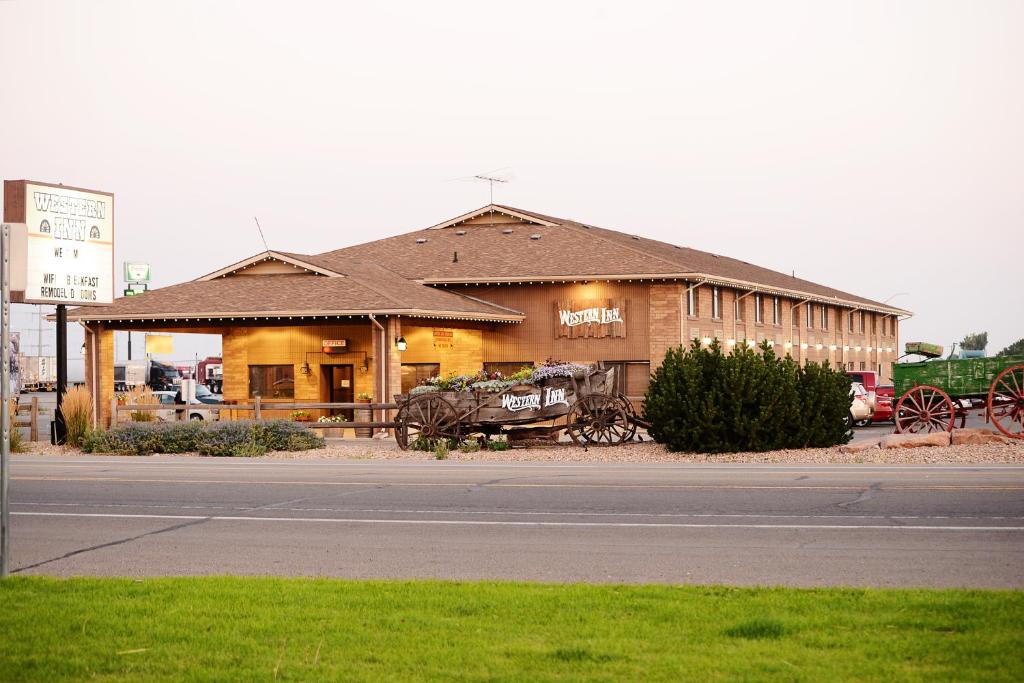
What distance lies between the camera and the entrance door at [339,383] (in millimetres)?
38312

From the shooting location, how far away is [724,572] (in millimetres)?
10195

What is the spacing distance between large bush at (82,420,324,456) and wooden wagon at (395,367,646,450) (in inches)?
137

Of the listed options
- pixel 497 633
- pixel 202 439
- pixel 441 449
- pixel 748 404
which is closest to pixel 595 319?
pixel 441 449

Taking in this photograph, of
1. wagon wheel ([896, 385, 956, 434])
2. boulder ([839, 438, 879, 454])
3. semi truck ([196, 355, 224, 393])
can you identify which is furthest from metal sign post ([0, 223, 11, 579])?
semi truck ([196, 355, 224, 393])

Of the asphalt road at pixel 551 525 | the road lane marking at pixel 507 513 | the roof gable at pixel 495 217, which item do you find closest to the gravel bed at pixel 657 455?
the asphalt road at pixel 551 525

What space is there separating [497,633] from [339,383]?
31.1 m

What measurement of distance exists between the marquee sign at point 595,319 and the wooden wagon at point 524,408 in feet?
37.1

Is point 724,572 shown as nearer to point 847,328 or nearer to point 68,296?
point 68,296

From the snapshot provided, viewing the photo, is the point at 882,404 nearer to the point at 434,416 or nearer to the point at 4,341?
the point at 434,416

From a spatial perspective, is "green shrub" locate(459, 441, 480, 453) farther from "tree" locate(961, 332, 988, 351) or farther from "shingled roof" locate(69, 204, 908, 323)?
"tree" locate(961, 332, 988, 351)

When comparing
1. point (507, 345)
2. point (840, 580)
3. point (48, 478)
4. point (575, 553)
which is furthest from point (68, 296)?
point (840, 580)

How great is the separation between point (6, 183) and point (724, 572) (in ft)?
82.2

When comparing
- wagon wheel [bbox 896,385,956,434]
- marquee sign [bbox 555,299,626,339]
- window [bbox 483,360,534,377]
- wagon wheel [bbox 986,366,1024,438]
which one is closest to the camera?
wagon wheel [bbox 986,366,1024,438]

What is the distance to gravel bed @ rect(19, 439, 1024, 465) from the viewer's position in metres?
22.2
